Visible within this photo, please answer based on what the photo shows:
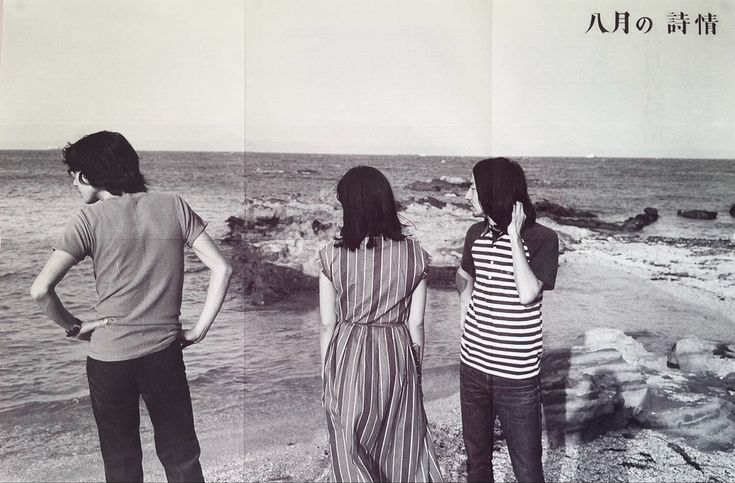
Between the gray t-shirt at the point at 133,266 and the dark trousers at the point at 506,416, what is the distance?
1232mm

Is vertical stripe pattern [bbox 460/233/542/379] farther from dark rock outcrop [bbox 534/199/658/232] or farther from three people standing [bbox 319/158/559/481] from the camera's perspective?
dark rock outcrop [bbox 534/199/658/232]

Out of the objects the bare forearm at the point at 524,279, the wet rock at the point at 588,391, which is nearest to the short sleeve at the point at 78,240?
the bare forearm at the point at 524,279

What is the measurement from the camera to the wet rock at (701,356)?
3.19m

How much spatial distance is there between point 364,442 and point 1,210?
6.95 ft

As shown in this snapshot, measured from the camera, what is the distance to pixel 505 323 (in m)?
2.23

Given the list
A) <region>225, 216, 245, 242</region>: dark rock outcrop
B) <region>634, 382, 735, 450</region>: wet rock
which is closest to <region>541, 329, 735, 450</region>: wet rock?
<region>634, 382, 735, 450</region>: wet rock

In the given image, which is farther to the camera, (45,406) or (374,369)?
(45,406)

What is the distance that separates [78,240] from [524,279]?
1.79 meters

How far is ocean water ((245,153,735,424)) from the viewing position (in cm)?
298

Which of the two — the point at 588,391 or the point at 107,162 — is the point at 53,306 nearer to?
the point at 107,162

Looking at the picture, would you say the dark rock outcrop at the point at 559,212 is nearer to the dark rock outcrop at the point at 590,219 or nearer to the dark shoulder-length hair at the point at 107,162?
the dark rock outcrop at the point at 590,219

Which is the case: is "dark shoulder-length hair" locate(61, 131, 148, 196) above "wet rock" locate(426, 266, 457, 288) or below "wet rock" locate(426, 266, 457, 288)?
above

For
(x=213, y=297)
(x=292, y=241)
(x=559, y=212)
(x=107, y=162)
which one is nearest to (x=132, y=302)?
(x=213, y=297)

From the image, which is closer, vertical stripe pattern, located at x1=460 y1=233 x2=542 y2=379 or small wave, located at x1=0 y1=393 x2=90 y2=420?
vertical stripe pattern, located at x1=460 y1=233 x2=542 y2=379
